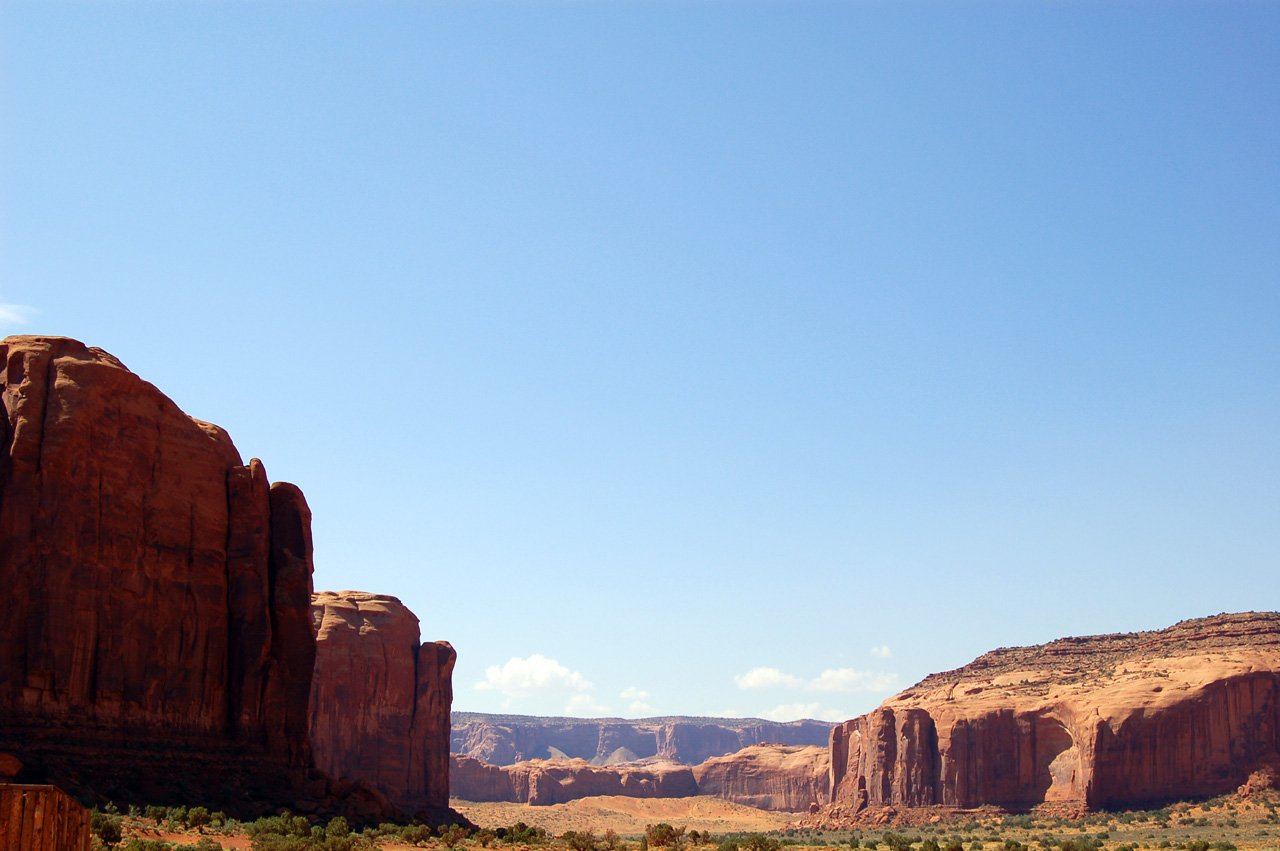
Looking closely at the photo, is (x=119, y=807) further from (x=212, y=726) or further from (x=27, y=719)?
(x=212, y=726)

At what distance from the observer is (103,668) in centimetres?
3269

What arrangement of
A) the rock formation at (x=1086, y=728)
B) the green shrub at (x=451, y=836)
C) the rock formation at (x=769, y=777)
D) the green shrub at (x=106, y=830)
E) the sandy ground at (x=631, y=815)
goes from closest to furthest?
the green shrub at (x=106, y=830) < the green shrub at (x=451, y=836) < the rock formation at (x=1086, y=728) < the sandy ground at (x=631, y=815) < the rock formation at (x=769, y=777)

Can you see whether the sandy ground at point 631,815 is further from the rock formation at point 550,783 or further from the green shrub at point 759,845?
the green shrub at point 759,845

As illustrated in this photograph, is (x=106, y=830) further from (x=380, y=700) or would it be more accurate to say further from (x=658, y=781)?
(x=658, y=781)

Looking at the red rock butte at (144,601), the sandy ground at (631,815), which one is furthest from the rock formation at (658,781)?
the red rock butte at (144,601)

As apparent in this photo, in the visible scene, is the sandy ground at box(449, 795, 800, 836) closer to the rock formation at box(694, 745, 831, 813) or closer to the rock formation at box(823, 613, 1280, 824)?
the rock formation at box(694, 745, 831, 813)

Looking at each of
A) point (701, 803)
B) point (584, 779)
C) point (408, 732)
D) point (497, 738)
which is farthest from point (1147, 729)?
point (497, 738)

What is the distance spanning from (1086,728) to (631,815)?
47.3 m

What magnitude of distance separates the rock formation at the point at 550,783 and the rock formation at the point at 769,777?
3931mm

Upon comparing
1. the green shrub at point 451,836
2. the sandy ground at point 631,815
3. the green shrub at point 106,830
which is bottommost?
the sandy ground at point 631,815

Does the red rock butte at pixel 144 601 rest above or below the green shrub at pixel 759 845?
above

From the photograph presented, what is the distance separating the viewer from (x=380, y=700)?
66688 millimetres

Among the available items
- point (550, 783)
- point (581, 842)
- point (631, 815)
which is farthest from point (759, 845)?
point (550, 783)

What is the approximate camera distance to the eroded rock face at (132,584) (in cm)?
3138
